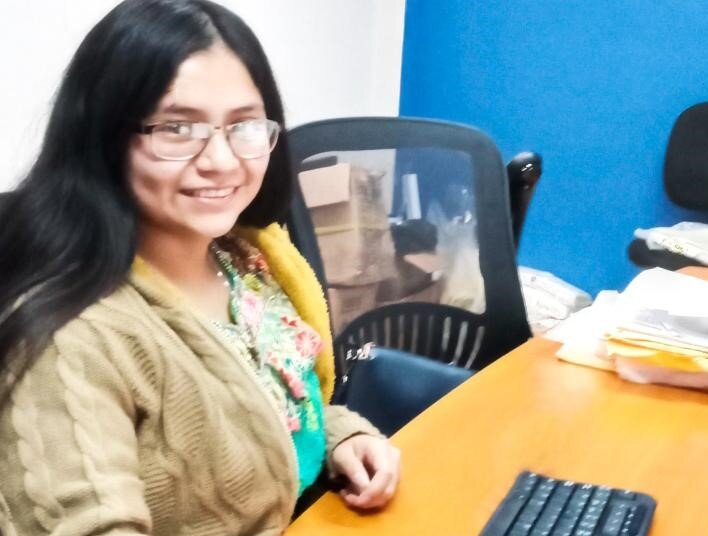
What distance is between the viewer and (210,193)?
3.07 feet

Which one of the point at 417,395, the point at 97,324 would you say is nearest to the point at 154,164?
the point at 97,324

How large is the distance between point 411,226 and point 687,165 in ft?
4.99

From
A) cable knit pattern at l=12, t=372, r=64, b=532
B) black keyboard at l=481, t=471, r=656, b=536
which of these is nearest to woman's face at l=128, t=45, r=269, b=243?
cable knit pattern at l=12, t=372, r=64, b=532

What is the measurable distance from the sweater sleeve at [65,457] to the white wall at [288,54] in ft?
1.17

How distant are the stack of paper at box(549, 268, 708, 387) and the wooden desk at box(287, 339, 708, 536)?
3 cm

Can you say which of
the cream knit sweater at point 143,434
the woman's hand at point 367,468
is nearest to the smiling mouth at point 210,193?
the cream knit sweater at point 143,434

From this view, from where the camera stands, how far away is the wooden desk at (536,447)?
2.96 ft

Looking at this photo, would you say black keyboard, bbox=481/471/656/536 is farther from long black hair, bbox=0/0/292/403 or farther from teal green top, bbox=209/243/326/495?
long black hair, bbox=0/0/292/403

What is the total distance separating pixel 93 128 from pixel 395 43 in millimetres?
2313

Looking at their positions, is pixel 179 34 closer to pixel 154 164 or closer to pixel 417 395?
pixel 154 164

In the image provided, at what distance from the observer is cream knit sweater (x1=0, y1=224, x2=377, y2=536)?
2.37 ft

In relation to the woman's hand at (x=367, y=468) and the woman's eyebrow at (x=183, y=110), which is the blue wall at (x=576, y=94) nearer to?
the woman's hand at (x=367, y=468)

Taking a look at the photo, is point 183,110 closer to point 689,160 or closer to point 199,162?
point 199,162

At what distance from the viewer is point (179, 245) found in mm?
992
